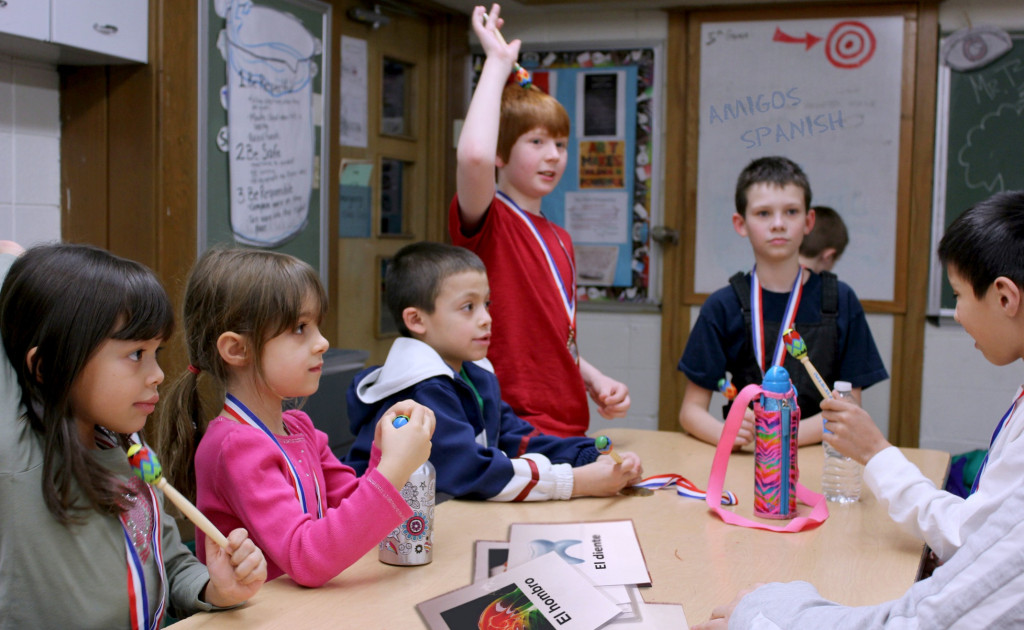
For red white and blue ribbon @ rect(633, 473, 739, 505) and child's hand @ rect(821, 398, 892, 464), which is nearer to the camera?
child's hand @ rect(821, 398, 892, 464)

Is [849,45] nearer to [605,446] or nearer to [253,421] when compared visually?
[605,446]

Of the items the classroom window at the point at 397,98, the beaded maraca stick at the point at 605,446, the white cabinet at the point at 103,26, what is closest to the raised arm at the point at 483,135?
the beaded maraca stick at the point at 605,446

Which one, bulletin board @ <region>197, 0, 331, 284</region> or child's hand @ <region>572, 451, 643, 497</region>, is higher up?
bulletin board @ <region>197, 0, 331, 284</region>

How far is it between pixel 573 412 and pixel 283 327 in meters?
0.96

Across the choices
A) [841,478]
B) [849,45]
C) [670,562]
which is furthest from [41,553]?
[849,45]

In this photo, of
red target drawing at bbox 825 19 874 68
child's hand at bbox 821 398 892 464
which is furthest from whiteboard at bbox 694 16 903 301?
child's hand at bbox 821 398 892 464

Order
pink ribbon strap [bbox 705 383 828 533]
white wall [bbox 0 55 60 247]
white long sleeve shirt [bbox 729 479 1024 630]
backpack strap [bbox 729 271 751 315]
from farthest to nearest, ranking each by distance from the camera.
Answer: white wall [bbox 0 55 60 247], backpack strap [bbox 729 271 751 315], pink ribbon strap [bbox 705 383 828 533], white long sleeve shirt [bbox 729 479 1024 630]

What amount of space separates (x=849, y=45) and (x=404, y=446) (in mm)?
3464

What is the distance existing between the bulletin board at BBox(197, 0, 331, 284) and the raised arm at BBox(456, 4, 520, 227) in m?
1.10

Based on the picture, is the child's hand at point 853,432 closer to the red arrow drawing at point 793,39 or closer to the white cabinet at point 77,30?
the white cabinet at point 77,30

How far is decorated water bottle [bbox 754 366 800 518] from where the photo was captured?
155cm

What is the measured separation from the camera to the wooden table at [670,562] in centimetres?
116

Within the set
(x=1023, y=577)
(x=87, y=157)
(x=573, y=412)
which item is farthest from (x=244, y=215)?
(x=1023, y=577)

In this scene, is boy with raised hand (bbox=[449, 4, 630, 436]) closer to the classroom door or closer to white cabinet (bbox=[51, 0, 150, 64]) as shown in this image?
white cabinet (bbox=[51, 0, 150, 64])
